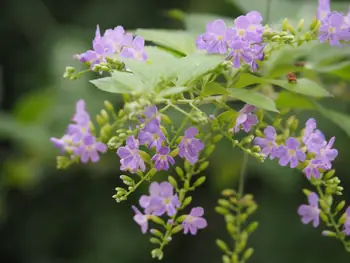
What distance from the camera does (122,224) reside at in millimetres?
2799

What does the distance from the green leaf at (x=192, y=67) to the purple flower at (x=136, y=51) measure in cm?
9

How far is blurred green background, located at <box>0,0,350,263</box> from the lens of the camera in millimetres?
2434

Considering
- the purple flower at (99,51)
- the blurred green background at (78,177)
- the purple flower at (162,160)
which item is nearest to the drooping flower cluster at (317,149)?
the purple flower at (162,160)

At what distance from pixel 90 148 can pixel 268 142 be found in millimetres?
334

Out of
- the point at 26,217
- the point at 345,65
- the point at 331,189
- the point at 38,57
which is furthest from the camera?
the point at 38,57

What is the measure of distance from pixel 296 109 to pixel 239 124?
16.2 inches

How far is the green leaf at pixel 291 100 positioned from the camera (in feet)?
4.23

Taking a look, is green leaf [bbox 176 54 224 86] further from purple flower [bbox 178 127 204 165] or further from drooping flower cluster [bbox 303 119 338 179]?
drooping flower cluster [bbox 303 119 338 179]

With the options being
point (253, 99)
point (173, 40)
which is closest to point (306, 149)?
point (253, 99)

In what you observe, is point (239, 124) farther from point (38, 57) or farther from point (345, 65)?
point (38, 57)

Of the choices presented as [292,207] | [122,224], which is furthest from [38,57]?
[292,207]

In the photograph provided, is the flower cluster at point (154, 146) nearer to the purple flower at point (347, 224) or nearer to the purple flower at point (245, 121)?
the purple flower at point (245, 121)

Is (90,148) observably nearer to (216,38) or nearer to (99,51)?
(99,51)

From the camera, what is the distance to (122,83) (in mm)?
945
